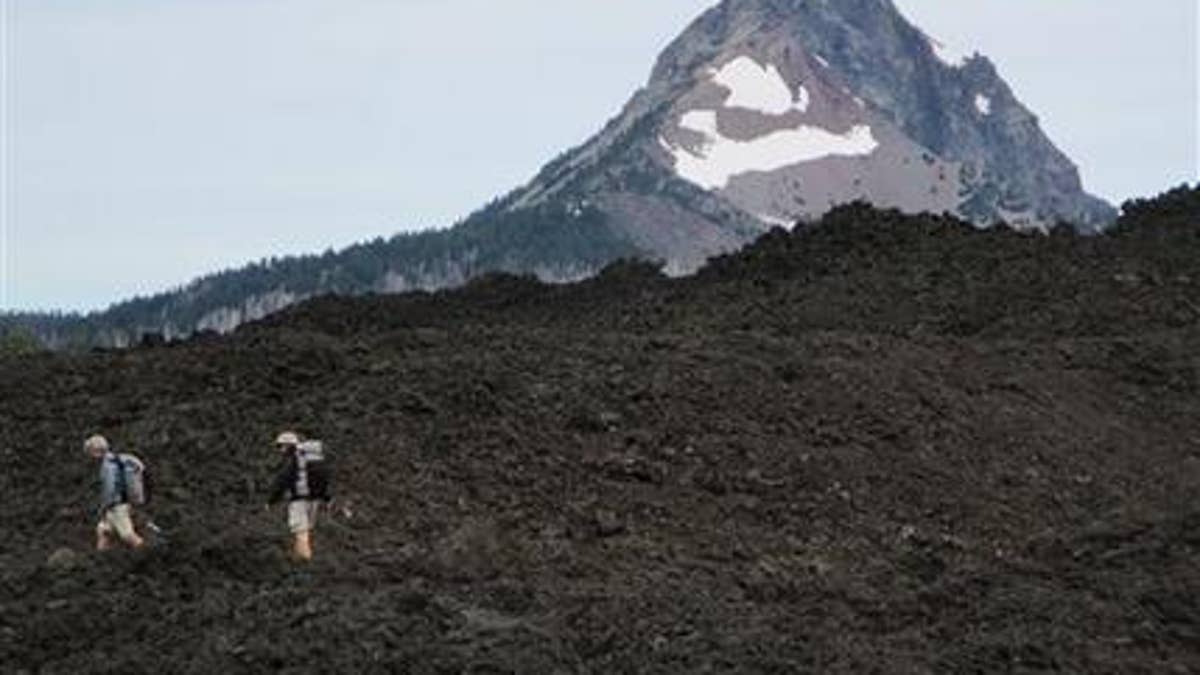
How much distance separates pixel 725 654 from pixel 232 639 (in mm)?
4083

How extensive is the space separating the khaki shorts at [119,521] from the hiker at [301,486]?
1.46 m

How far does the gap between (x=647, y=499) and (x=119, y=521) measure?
5.46 metres

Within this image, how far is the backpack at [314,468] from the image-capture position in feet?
60.6

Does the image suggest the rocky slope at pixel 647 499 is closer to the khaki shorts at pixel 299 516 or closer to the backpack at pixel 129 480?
the khaki shorts at pixel 299 516

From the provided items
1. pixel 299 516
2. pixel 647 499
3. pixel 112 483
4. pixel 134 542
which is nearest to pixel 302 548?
pixel 299 516

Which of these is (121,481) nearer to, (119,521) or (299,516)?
(119,521)

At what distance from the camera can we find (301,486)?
60.3ft

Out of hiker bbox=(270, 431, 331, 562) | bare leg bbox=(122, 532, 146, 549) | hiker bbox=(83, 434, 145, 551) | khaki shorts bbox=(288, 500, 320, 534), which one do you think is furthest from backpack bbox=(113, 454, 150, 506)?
khaki shorts bbox=(288, 500, 320, 534)

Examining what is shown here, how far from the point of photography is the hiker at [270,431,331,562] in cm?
1836

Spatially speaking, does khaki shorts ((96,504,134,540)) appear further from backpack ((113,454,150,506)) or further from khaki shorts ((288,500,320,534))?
khaki shorts ((288,500,320,534))

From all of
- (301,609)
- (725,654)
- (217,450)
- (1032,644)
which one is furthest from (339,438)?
(1032,644)

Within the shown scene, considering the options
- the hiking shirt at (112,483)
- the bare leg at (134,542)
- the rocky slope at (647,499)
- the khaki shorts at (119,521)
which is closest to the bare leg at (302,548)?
the rocky slope at (647,499)

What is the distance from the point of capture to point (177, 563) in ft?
60.8

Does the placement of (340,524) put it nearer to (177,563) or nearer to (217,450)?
(177,563)
